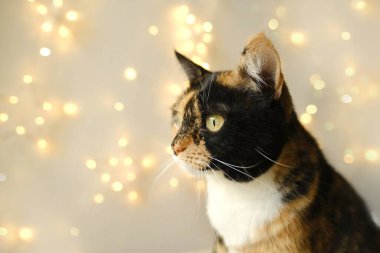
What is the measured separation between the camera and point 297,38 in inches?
48.6

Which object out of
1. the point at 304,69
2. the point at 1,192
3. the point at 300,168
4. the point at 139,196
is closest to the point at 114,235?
the point at 139,196

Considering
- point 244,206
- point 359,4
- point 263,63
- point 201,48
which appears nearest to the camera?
point 263,63

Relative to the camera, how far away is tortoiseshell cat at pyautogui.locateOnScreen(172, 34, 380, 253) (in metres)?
0.79

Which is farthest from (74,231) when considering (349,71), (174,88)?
(349,71)

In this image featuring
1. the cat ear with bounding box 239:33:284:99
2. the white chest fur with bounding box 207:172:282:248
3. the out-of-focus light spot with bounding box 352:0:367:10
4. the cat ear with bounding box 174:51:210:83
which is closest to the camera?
the cat ear with bounding box 239:33:284:99

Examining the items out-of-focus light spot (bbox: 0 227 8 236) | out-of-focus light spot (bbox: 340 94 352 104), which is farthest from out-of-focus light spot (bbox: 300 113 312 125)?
out-of-focus light spot (bbox: 0 227 8 236)

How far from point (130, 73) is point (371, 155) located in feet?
2.71

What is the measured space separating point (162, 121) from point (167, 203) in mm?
290

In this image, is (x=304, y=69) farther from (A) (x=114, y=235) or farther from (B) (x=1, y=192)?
(B) (x=1, y=192)

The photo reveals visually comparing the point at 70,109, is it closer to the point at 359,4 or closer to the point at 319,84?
the point at 319,84

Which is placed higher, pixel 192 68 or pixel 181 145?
pixel 192 68

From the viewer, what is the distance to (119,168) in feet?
4.23

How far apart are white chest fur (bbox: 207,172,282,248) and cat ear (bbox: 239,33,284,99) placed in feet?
0.68

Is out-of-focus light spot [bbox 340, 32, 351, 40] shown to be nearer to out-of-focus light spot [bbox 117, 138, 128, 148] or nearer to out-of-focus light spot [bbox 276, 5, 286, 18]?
out-of-focus light spot [bbox 276, 5, 286, 18]
